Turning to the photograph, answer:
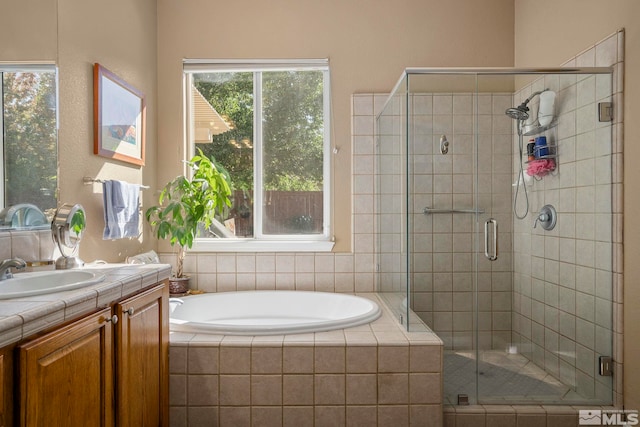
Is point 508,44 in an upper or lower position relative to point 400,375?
upper

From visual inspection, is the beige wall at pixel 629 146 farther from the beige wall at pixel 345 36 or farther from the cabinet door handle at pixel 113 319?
the cabinet door handle at pixel 113 319

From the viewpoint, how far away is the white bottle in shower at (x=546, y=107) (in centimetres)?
215

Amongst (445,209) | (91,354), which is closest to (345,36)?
(445,209)

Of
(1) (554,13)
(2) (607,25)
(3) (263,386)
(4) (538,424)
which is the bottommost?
(4) (538,424)

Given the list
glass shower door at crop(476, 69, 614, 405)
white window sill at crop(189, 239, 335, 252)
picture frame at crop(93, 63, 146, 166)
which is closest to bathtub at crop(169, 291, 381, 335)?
white window sill at crop(189, 239, 335, 252)

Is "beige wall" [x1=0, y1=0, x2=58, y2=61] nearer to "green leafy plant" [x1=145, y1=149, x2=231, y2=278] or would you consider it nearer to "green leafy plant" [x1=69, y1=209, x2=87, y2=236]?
"green leafy plant" [x1=69, y1=209, x2=87, y2=236]

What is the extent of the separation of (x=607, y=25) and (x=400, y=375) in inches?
77.5

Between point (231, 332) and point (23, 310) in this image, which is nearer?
point (23, 310)

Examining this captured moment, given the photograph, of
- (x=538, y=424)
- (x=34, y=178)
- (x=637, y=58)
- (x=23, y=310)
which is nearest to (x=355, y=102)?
(x=637, y=58)

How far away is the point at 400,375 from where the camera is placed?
1.84 metres

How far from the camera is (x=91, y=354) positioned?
1.25 m

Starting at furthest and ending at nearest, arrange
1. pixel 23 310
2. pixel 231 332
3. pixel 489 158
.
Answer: pixel 489 158, pixel 231 332, pixel 23 310

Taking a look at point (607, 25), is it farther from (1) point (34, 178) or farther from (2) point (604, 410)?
(1) point (34, 178)

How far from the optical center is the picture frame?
7.17 ft
